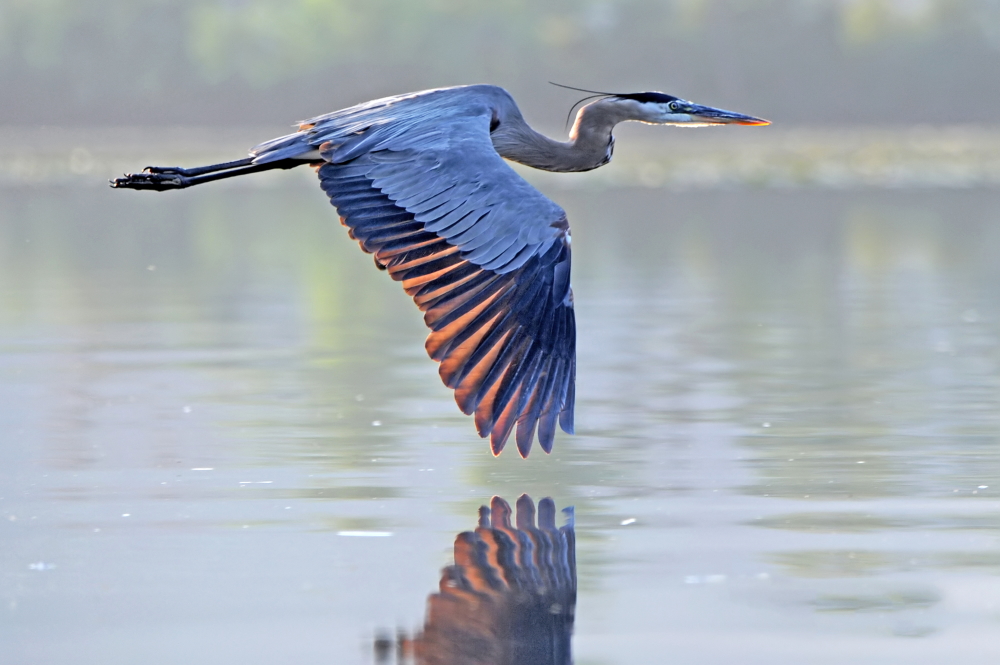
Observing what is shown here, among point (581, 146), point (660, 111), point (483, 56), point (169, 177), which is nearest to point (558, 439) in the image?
point (581, 146)

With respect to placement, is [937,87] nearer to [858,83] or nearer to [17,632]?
[858,83]

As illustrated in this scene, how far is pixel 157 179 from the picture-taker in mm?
8453

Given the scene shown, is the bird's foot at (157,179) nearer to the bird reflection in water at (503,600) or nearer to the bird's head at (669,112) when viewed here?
the bird's head at (669,112)

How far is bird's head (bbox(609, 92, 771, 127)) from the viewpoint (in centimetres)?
844

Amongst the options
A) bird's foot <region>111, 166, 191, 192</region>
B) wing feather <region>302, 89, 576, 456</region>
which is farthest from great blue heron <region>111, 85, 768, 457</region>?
bird's foot <region>111, 166, 191, 192</region>

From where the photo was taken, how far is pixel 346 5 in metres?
57.1

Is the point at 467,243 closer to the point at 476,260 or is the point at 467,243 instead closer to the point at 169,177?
the point at 476,260

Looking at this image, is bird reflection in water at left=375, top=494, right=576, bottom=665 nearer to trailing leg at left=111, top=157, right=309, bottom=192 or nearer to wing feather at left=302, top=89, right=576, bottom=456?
wing feather at left=302, top=89, right=576, bottom=456

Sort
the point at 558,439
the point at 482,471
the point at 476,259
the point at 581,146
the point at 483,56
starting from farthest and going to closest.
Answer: the point at 483,56 < the point at 581,146 < the point at 558,439 < the point at 482,471 < the point at 476,259

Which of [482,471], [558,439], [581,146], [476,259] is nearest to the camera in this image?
[476,259]

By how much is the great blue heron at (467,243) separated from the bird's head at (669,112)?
1120mm

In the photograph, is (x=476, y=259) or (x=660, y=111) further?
(x=660, y=111)

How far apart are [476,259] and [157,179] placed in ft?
8.27

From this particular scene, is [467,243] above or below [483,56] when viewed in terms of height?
below
